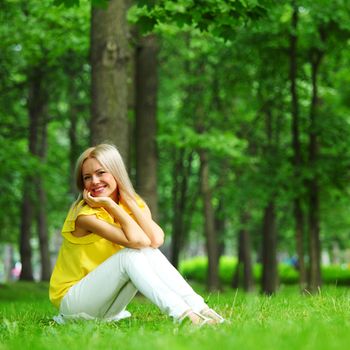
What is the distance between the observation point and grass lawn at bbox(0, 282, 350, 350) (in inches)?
144

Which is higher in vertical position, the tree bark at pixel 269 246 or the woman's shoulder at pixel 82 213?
the woman's shoulder at pixel 82 213

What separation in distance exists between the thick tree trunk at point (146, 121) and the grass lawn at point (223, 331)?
7458 millimetres

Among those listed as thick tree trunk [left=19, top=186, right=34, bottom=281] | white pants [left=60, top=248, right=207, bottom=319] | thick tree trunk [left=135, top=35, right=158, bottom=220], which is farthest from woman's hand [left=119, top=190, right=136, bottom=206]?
thick tree trunk [left=19, top=186, right=34, bottom=281]

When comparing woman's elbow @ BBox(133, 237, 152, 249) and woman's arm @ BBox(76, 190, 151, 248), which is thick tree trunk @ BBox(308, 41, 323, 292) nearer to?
woman's arm @ BBox(76, 190, 151, 248)

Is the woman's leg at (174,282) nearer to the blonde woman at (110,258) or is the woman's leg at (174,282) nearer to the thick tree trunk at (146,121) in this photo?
the blonde woman at (110,258)

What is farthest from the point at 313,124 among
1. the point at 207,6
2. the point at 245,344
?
the point at 245,344

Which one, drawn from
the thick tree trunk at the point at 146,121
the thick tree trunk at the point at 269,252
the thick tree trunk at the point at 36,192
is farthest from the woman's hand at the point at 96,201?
the thick tree trunk at the point at 269,252

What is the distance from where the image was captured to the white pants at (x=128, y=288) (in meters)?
5.19

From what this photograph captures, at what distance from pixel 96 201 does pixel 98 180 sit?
0.81 feet

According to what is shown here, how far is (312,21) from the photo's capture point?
51.9 feet

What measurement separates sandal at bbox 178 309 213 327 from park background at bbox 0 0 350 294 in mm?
4120

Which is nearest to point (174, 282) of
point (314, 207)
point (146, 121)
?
point (146, 121)

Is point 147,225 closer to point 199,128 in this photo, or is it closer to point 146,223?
point 146,223

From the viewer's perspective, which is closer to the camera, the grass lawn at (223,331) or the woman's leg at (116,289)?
the grass lawn at (223,331)
